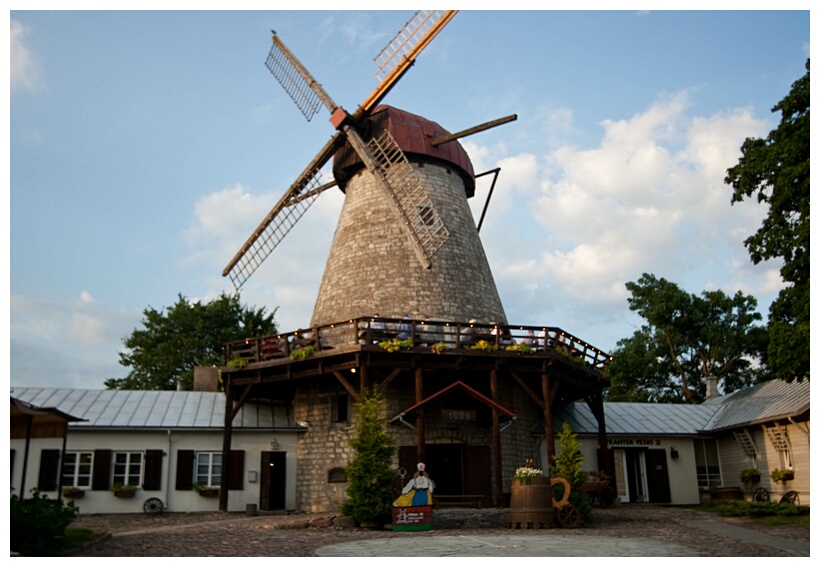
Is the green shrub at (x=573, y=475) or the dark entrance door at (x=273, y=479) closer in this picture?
the green shrub at (x=573, y=475)

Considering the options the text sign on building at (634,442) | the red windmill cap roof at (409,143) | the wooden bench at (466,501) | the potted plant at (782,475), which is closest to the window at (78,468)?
the wooden bench at (466,501)

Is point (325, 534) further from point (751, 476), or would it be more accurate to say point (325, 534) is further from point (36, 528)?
point (751, 476)

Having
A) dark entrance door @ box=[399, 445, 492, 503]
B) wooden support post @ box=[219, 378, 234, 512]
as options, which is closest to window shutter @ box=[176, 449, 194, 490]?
wooden support post @ box=[219, 378, 234, 512]

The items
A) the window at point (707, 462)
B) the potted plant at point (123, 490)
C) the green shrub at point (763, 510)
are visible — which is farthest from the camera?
the window at point (707, 462)

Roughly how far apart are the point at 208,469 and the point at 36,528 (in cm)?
1092

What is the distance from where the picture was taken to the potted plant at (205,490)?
19.5 metres

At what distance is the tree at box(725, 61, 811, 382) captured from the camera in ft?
46.4

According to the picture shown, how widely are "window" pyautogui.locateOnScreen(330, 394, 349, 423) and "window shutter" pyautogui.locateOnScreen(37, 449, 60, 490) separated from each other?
692 centimetres

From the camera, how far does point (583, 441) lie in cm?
2252

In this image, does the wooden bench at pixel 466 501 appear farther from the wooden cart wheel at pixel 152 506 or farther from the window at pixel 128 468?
the window at pixel 128 468

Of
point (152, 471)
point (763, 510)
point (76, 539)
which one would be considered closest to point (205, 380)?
point (152, 471)

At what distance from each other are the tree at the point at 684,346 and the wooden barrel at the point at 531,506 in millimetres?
21955

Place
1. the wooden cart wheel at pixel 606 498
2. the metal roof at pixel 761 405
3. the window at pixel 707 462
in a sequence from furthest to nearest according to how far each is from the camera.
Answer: the window at pixel 707 462, the wooden cart wheel at pixel 606 498, the metal roof at pixel 761 405

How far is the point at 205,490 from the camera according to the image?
19469 millimetres
